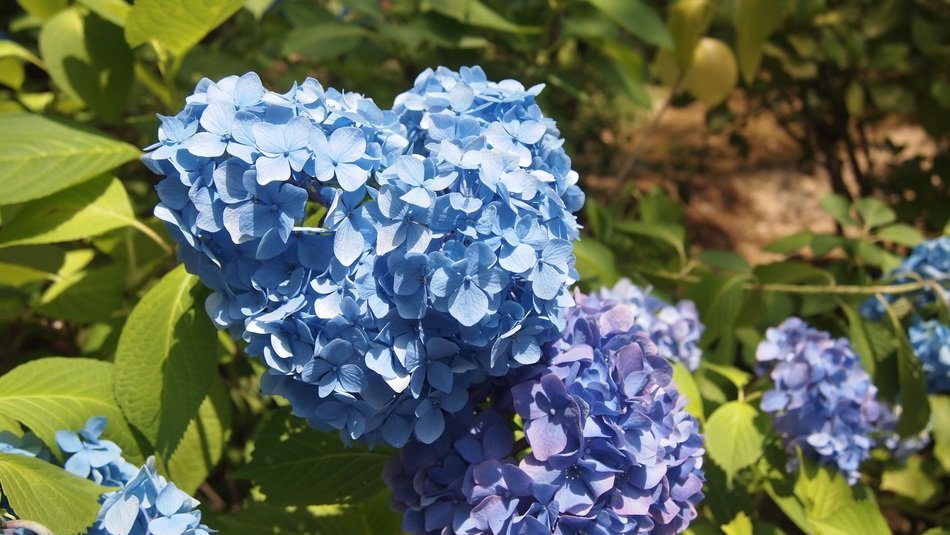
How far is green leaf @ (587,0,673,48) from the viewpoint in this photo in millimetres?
1734

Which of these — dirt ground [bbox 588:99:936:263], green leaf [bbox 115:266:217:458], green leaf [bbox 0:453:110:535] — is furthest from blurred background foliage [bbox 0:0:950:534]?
dirt ground [bbox 588:99:936:263]

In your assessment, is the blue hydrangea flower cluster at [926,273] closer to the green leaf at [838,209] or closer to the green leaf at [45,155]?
the green leaf at [838,209]

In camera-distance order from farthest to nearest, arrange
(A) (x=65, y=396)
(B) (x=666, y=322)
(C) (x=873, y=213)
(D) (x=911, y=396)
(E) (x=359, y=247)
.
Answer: (C) (x=873, y=213) < (D) (x=911, y=396) < (B) (x=666, y=322) < (A) (x=65, y=396) < (E) (x=359, y=247)

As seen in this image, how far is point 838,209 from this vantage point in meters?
2.14

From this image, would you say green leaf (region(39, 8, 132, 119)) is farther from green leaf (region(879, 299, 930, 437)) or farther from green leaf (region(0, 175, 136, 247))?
green leaf (region(879, 299, 930, 437))

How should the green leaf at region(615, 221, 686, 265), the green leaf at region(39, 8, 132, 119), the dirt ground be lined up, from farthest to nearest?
the dirt ground, the green leaf at region(615, 221, 686, 265), the green leaf at region(39, 8, 132, 119)

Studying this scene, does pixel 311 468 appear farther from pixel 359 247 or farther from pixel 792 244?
Result: pixel 792 244

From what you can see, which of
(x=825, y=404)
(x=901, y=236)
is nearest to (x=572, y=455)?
(x=825, y=404)

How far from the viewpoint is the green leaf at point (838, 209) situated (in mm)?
2115

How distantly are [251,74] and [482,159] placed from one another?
0.86ft

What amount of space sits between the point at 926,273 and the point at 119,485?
1621 millimetres

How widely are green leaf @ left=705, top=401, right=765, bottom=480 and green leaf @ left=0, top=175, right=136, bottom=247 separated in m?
1.01

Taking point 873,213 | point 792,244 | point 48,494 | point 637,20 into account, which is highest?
point 637,20

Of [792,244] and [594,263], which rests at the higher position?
[594,263]
